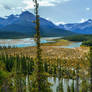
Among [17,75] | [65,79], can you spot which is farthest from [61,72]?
[17,75]

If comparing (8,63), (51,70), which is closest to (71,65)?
(51,70)

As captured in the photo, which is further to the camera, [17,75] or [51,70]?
[51,70]

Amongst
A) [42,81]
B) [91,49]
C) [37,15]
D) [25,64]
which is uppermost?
[37,15]

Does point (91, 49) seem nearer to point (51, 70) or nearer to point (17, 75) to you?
point (17, 75)

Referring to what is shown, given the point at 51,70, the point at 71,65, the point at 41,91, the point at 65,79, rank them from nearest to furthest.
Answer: the point at 41,91
the point at 65,79
the point at 51,70
the point at 71,65

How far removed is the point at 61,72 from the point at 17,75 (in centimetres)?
3810

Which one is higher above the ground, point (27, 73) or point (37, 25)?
point (37, 25)

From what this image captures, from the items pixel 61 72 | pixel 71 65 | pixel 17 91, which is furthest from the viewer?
pixel 71 65

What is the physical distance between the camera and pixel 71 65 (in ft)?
381

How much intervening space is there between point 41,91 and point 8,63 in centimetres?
8670

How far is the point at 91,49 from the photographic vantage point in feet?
98.2

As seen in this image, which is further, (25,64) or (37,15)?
(25,64)

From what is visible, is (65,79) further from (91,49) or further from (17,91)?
(91,49)

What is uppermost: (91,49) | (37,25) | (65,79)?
(37,25)
